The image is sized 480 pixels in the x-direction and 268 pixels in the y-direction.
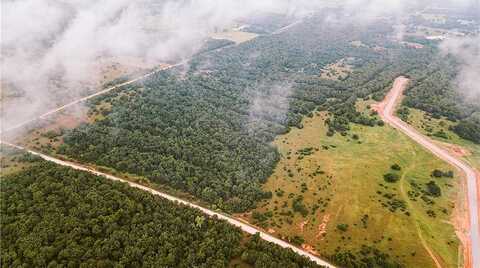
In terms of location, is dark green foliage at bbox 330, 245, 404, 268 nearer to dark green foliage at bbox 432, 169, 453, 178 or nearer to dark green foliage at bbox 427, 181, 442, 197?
dark green foliage at bbox 427, 181, 442, 197

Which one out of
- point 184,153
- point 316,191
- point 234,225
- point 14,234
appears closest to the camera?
point 14,234

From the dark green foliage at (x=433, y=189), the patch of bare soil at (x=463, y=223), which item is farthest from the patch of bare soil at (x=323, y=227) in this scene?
the dark green foliage at (x=433, y=189)

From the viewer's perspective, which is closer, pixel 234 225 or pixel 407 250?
pixel 407 250

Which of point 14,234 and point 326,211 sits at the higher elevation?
point 14,234

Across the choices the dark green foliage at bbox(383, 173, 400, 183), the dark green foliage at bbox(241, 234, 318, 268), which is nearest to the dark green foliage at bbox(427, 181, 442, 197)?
the dark green foliage at bbox(383, 173, 400, 183)

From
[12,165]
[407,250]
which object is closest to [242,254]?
[407,250]

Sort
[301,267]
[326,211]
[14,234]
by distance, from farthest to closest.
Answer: [326,211]
[14,234]
[301,267]

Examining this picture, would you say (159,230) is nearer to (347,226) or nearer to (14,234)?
(14,234)
